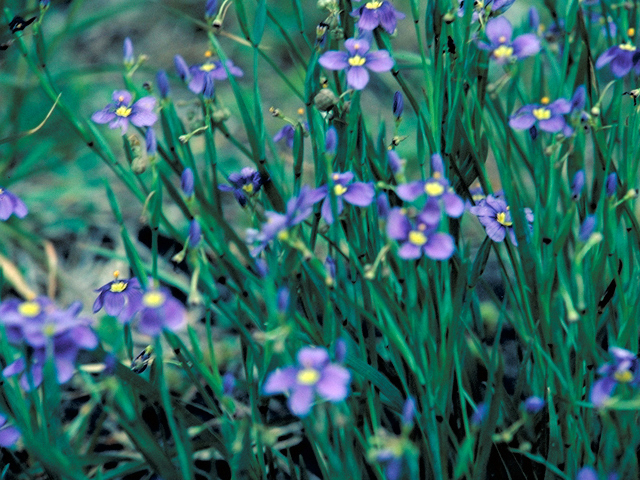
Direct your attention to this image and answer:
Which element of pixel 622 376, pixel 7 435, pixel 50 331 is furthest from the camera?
pixel 7 435

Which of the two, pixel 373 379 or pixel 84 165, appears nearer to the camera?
pixel 373 379

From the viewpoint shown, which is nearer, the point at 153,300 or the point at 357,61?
the point at 153,300

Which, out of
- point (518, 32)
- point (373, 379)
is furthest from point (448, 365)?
point (518, 32)

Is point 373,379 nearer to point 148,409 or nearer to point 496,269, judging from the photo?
point 148,409

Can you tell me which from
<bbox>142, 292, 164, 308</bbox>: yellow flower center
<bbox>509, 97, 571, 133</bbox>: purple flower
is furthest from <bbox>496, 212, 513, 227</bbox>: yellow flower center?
<bbox>142, 292, 164, 308</bbox>: yellow flower center

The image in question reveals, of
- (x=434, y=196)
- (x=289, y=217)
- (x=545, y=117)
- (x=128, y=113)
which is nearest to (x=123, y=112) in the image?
(x=128, y=113)

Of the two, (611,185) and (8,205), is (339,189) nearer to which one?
(611,185)

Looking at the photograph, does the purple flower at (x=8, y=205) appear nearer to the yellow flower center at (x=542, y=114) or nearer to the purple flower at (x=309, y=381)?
the purple flower at (x=309, y=381)
